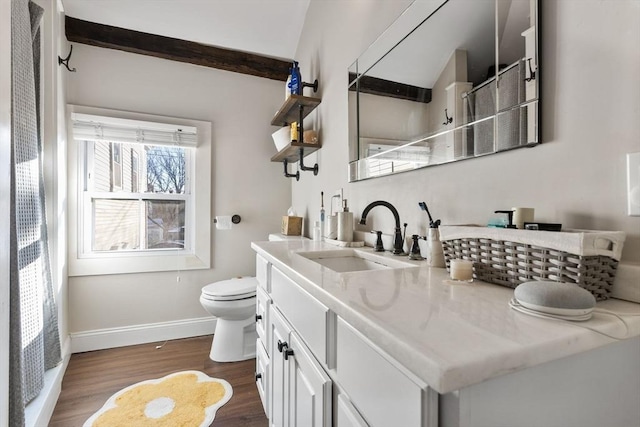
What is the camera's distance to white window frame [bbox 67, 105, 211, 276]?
2.24m

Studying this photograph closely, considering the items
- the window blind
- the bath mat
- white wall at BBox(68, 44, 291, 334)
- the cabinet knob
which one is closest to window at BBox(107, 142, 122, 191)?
the window blind

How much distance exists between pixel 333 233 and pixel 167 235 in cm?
164

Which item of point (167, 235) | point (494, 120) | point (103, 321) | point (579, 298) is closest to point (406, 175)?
point (494, 120)

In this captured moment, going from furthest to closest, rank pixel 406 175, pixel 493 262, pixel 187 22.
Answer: pixel 187 22 < pixel 406 175 < pixel 493 262

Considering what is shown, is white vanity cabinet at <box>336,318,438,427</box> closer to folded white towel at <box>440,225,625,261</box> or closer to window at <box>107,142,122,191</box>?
folded white towel at <box>440,225,625,261</box>

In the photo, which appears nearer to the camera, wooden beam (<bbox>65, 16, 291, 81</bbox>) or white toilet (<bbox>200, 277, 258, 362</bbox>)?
white toilet (<bbox>200, 277, 258, 362</bbox>)

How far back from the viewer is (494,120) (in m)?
0.90

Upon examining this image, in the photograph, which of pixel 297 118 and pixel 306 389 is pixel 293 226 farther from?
pixel 306 389

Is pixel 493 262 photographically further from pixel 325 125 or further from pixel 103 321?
pixel 103 321

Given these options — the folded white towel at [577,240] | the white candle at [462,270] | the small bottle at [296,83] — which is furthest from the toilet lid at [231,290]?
the folded white towel at [577,240]

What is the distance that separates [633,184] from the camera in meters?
0.61

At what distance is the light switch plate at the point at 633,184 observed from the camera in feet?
1.98

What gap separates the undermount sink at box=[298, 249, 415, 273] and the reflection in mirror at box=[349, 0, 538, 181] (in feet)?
1.37

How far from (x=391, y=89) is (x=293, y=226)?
136 cm
